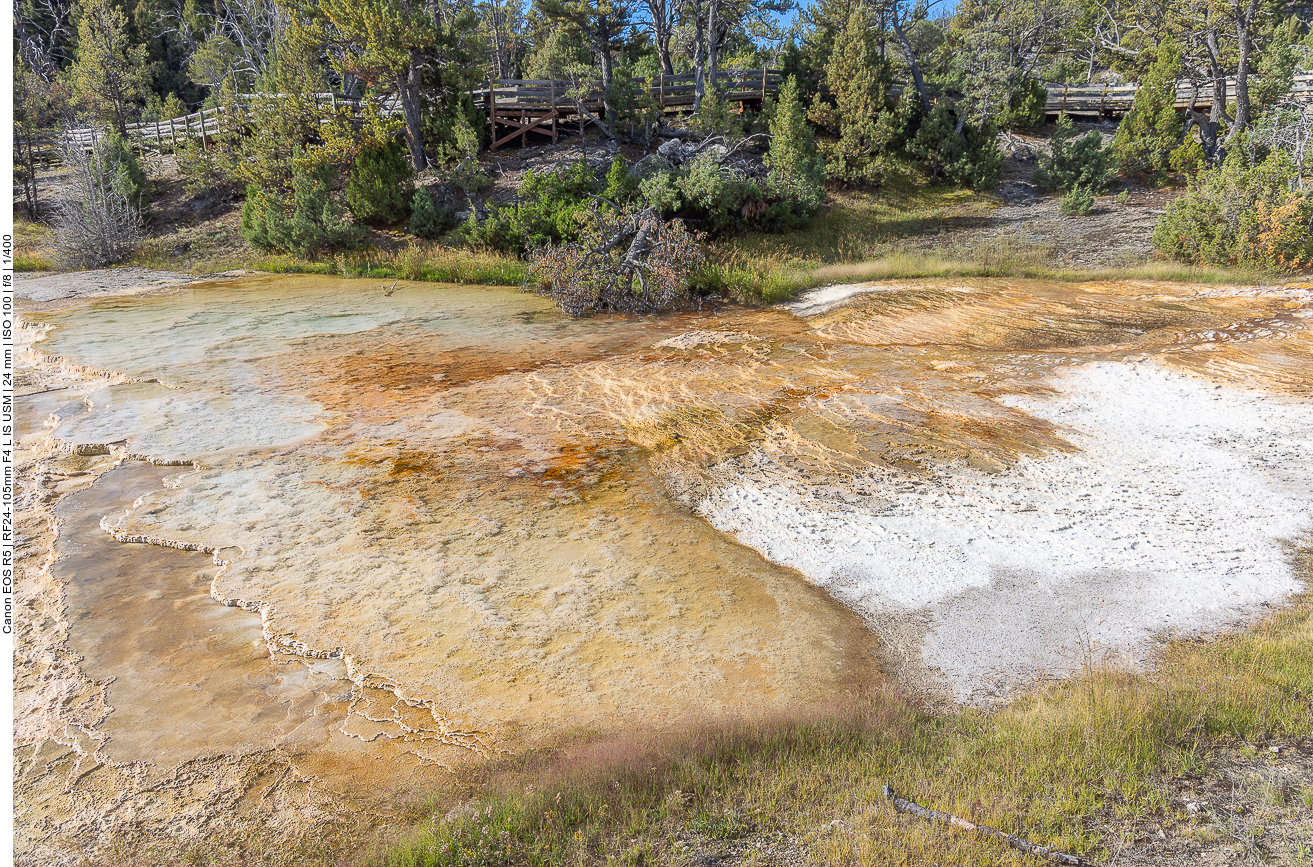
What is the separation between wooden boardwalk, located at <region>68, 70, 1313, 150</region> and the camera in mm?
23438

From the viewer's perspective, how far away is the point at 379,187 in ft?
65.1

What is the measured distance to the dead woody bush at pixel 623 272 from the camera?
42.2ft

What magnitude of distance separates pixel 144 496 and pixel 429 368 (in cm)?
396

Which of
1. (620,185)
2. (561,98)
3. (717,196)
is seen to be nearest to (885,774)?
(717,196)

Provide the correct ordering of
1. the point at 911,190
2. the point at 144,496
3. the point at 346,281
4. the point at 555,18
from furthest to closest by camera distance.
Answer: the point at 555,18, the point at 911,190, the point at 346,281, the point at 144,496

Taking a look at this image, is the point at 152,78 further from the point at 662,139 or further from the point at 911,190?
the point at 911,190

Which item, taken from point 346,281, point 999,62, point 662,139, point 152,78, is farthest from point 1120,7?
point 152,78

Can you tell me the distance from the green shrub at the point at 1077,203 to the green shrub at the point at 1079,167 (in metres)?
0.88

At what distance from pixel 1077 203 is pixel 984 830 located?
20.5m

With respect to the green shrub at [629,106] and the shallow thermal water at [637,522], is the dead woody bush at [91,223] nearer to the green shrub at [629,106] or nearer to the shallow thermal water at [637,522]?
the shallow thermal water at [637,522]

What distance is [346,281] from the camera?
54.3ft

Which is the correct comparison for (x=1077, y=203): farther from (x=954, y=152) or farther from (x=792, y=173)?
(x=792, y=173)

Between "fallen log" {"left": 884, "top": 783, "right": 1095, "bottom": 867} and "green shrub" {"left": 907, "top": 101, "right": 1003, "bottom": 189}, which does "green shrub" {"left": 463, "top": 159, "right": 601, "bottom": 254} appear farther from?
"fallen log" {"left": 884, "top": 783, "right": 1095, "bottom": 867}

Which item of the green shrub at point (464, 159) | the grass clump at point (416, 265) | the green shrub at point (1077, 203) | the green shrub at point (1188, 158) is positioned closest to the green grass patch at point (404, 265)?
the grass clump at point (416, 265)
